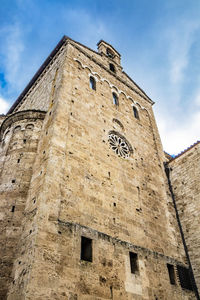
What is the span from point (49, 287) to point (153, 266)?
5.29 metres

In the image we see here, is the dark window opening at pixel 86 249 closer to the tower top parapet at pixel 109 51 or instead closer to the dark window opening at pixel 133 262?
the dark window opening at pixel 133 262

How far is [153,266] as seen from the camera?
10.9m

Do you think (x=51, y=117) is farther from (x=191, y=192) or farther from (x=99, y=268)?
(x=191, y=192)

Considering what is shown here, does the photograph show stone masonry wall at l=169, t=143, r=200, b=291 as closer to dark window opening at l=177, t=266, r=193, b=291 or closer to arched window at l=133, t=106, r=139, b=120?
dark window opening at l=177, t=266, r=193, b=291

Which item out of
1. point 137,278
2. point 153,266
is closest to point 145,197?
point 153,266

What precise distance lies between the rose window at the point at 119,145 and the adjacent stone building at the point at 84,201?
72 millimetres

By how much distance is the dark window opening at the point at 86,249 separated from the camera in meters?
9.04

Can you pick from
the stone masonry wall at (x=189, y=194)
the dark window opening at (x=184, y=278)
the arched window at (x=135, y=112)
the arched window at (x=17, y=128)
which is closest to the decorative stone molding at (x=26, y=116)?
the arched window at (x=17, y=128)

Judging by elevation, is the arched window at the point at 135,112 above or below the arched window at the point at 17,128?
above

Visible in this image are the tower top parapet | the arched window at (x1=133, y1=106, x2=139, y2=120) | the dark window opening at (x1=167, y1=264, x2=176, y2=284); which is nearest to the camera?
the dark window opening at (x1=167, y1=264, x2=176, y2=284)

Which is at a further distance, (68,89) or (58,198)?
(68,89)

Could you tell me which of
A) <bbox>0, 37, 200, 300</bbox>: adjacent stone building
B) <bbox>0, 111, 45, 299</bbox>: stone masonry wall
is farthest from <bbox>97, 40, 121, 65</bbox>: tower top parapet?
<bbox>0, 111, 45, 299</bbox>: stone masonry wall

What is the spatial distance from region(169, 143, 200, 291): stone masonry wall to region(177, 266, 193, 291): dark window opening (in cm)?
39

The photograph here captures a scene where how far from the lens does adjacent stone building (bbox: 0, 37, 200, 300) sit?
8.10 meters
